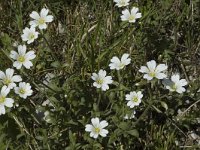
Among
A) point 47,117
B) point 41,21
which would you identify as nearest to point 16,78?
point 47,117

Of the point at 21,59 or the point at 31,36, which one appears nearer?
the point at 21,59

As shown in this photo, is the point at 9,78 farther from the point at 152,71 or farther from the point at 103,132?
the point at 152,71

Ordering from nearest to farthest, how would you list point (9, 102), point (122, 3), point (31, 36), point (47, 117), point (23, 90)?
1. point (9, 102)
2. point (23, 90)
3. point (47, 117)
4. point (31, 36)
5. point (122, 3)

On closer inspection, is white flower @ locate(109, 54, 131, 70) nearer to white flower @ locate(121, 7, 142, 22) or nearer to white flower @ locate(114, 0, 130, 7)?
white flower @ locate(121, 7, 142, 22)

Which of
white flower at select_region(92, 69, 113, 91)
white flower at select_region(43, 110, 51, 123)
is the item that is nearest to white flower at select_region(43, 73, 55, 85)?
white flower at select_region(43, 110, 51, 123)

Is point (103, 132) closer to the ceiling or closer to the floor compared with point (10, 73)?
closer to the floor

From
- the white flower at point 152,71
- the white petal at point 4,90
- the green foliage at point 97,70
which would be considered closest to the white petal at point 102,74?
the green foliage at point 97,70

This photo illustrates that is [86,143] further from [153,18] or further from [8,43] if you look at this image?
[153,18]
